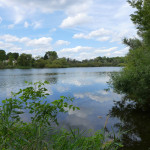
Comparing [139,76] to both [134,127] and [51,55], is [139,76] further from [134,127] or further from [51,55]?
[51,55]

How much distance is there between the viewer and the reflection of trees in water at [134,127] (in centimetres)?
531

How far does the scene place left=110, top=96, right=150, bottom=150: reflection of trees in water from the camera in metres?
5.31

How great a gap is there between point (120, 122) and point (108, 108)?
8.59 ft

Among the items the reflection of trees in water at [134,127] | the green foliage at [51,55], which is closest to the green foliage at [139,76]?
the reflection of trees in water at [134,127]

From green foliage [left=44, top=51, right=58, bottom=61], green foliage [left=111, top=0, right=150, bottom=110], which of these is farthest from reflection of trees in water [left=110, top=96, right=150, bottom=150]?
green foliage [left=44, top=51, right=58, bottom=61]

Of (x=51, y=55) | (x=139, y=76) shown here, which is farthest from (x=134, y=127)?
(x=51, y=55)

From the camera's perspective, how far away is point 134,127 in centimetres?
691

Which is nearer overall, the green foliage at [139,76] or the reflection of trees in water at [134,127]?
the reflection of trees in water at [134,127]

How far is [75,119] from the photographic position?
8.30 m

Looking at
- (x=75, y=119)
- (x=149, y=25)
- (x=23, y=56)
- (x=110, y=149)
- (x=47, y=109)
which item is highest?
(x=23, y=56)

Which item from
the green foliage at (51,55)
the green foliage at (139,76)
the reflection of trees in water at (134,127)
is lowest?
the reflection of trees in water at (134,127)

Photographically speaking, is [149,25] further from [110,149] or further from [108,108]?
[110,149]

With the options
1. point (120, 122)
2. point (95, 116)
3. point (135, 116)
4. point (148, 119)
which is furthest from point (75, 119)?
point (148, 119)

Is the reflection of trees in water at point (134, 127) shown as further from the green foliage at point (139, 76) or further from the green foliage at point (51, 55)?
the green foliage at point (51, 55)
